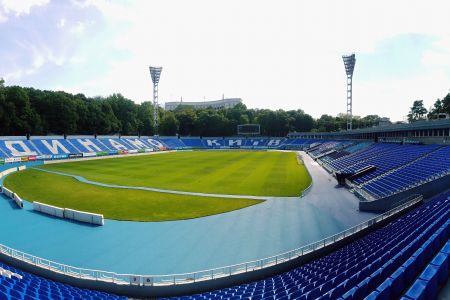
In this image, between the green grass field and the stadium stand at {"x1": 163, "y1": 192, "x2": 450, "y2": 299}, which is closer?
the stadium stand at {"x1": 163, "y1": 192, "x2": 450, "y2": 299}

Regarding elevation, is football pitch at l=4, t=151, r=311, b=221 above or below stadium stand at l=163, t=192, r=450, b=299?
below

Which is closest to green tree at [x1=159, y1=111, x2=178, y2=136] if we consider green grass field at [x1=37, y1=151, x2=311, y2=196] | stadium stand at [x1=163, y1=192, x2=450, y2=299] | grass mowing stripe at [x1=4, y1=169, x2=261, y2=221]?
green grass field at [x1=37, y1=151, x2=311, y2=196]

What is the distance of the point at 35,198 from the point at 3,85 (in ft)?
200

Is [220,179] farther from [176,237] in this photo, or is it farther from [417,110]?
[417,110]

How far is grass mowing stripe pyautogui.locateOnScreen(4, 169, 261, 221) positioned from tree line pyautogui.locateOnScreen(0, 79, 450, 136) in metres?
42.1

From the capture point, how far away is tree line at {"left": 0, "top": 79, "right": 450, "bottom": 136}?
6636cm

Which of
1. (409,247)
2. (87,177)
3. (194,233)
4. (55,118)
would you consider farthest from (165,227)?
(55,118)

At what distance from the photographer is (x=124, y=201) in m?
25.6

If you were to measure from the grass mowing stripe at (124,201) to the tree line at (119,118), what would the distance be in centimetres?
4207

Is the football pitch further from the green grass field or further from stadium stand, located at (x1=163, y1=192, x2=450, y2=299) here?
stadium stand, located at (x1=163, y1=192, x2=450, y2=299)

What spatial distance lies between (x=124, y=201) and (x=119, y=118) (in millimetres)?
80531

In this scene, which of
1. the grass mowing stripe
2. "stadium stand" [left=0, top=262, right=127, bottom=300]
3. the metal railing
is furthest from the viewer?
the grass mowing stripe

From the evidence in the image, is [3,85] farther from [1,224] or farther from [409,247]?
[409,247]

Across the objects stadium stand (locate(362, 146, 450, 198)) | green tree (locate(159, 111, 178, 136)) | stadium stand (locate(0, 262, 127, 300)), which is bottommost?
stadium stand (locate(0, 262, 127, 300))
